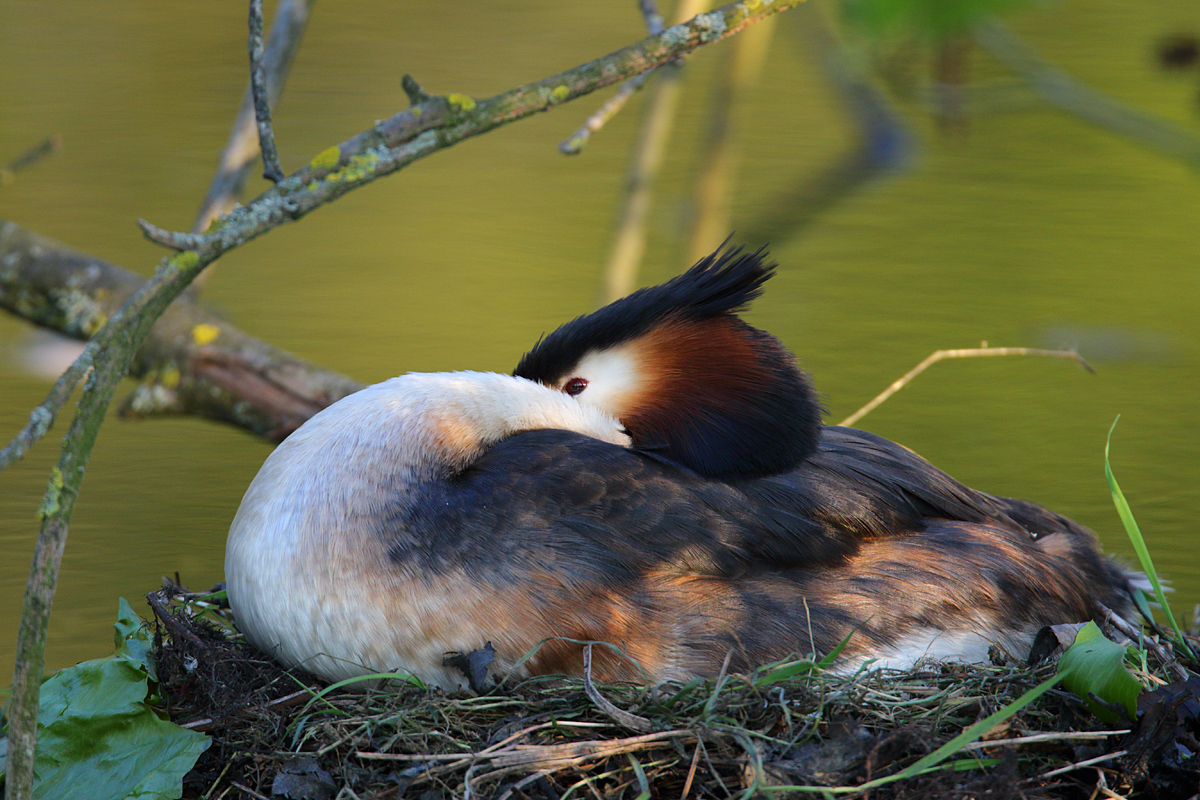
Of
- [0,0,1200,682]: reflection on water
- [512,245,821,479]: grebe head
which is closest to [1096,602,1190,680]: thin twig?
[512,245,821,479]: grebe head

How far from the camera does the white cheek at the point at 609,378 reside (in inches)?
94.8

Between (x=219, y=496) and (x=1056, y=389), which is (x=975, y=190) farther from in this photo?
(x=219, y=496)

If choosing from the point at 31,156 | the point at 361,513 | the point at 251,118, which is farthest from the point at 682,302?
the point at 251,118

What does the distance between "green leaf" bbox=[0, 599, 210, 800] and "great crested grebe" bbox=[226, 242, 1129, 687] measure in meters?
0.24

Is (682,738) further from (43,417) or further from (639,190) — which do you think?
(639,190)

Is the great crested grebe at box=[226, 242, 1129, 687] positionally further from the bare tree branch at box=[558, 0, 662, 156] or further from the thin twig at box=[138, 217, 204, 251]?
the thin twig at box=[138, 217, 204, 251]

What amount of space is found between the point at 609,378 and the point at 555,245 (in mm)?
3789

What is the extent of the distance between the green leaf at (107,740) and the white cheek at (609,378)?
98 cm

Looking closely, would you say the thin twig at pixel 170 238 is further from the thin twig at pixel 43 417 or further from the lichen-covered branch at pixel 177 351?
the lichen-covered branch at pixel 177 351

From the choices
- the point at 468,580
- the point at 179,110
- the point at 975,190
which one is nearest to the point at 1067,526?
the point at 468,580

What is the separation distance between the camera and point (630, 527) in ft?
7.06

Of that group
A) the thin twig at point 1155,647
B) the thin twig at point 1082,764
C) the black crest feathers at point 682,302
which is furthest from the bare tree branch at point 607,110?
the thin twig at point 1155,647

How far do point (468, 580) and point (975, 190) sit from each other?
5881mm

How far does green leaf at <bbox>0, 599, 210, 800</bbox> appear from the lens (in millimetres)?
1868
